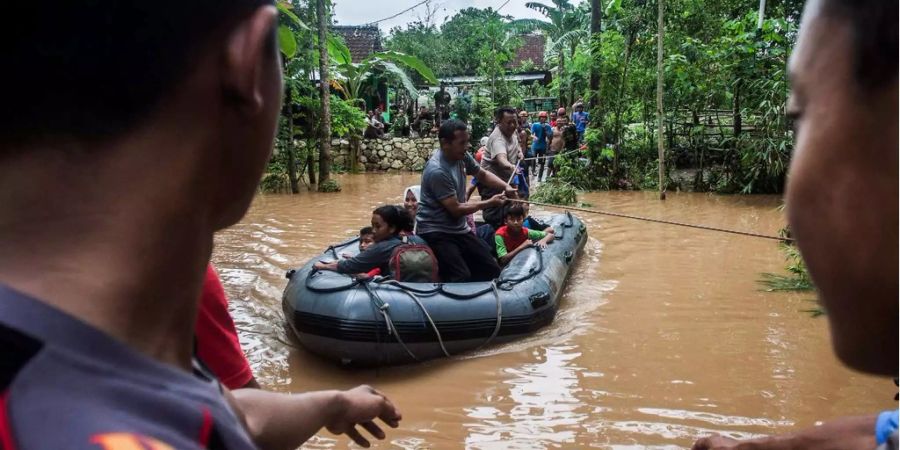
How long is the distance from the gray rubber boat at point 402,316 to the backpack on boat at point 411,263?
0.30 meters

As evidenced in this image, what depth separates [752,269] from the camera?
7.70 m

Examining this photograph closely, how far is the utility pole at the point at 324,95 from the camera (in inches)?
543

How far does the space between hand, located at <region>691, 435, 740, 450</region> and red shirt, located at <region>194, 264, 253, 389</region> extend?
1182 millimetres

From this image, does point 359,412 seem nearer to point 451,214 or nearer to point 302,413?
point 302,413

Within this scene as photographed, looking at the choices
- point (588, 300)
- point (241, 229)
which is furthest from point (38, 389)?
point (241, 229)

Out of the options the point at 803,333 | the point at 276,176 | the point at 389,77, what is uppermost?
the point at 389,77

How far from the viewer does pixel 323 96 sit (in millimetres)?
14477

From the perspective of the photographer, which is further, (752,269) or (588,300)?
(752,269)

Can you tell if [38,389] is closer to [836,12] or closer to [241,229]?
[836,12]

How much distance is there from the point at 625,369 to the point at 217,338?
3753 millimetres

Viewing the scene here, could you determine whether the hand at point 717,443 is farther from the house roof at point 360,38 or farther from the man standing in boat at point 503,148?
the house roof at point 360,38

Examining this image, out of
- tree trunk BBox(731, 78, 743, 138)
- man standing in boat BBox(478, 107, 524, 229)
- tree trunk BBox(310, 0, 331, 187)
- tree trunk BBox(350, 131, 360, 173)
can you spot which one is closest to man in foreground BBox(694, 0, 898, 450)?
man standing in boat BBox(478, 107, 524, 229)

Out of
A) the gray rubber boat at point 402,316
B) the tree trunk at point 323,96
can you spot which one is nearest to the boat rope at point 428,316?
the gray rubber boat at point 402,316

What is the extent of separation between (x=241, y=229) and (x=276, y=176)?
13.9 feet
